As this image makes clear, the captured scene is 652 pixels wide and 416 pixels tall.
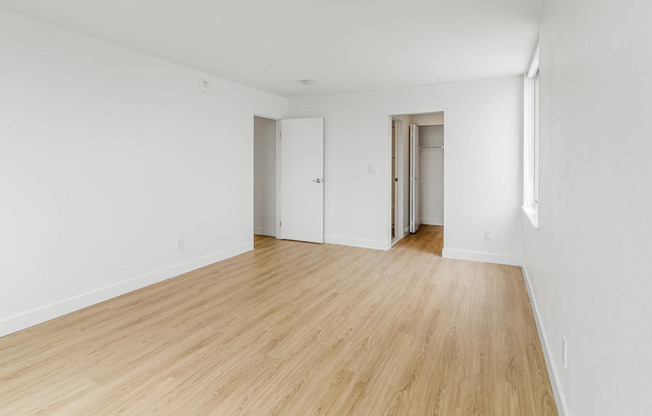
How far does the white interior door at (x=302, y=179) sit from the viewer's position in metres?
5.72

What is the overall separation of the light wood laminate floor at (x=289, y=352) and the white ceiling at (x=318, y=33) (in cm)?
234

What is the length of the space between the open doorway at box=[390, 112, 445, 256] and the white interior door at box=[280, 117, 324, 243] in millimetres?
1245

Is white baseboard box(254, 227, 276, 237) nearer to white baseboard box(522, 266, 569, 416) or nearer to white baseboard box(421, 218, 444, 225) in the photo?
white baseboard box(421, 218, 444, 225)

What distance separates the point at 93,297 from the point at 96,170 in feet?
3.71

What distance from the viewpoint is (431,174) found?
782 centimetres

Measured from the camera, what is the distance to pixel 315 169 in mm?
5754

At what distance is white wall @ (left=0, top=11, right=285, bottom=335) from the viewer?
8.96 ft

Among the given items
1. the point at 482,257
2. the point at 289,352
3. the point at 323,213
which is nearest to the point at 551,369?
the point at 289,352

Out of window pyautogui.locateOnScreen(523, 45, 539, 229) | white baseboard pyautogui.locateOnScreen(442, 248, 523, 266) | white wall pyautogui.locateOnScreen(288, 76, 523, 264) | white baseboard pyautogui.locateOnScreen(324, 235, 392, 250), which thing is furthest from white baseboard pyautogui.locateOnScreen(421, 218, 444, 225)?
window pyautogui.locateOnScreen(523, 45, 539, 229)

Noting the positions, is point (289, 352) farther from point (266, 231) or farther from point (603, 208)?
point (266, 231)

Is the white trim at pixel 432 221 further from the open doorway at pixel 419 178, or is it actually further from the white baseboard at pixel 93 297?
the white baseboard at pixel 93 297

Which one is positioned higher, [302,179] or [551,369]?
[302,179]

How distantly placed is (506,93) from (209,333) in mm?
4291

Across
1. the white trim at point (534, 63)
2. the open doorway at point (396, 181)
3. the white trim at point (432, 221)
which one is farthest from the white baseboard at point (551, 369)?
the white trim at point (432, 221)
